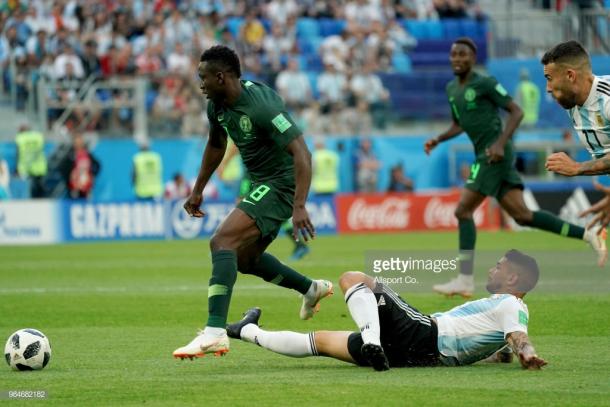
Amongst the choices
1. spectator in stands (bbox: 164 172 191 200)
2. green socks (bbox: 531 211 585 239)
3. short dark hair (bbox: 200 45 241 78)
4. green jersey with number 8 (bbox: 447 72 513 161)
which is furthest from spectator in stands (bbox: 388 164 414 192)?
short dark hair (bbox: 200 45 241 78)

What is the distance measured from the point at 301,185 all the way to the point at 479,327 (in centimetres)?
172

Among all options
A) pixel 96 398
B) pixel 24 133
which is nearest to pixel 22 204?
pixel 24 133

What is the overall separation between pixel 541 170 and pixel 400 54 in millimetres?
5727

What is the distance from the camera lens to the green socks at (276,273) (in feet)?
32.8

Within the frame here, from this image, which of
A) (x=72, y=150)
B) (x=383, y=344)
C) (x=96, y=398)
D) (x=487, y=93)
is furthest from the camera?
(x=72, y=150)

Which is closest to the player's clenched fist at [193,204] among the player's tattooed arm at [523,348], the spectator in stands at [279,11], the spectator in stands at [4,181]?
the player's tattooed arm at [523,348]

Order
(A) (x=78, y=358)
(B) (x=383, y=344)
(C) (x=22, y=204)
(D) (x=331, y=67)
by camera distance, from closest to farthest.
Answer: (B) (x=383, y=344)
(A) (x=78, y=358)
(C) (x=22, y=204)
(D) (x=331, y=67)

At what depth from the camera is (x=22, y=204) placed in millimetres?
26219

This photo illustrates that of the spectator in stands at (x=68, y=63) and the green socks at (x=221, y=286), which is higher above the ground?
the spectator in stands at (x=68, y=63)

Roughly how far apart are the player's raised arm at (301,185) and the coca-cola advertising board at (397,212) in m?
19.1

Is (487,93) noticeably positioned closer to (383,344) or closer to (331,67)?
(383,344)

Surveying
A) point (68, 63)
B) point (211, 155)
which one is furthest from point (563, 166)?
point (68, 63)

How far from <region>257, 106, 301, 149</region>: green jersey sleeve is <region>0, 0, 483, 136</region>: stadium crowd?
19.5 meters

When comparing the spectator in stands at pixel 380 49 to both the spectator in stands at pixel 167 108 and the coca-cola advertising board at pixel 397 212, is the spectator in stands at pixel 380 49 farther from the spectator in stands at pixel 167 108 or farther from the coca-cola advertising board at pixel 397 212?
the spectator in stands at pixel 167 108
